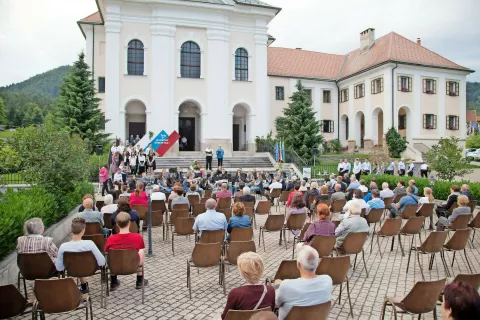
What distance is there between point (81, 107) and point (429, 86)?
3207 cm

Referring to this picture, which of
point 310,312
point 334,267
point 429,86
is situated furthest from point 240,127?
point 310,312

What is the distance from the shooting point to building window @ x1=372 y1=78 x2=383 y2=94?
3540 cm

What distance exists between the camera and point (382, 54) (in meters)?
35.8

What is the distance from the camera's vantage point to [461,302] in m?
2.43

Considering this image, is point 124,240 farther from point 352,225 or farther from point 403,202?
point 403,202

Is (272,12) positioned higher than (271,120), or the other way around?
(272,12)

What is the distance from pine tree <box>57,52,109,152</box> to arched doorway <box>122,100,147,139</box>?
3541mm

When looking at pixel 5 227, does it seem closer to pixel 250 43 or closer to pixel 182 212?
pixel 182 212

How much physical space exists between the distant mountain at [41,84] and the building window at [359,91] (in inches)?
4002

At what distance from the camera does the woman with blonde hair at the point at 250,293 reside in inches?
140

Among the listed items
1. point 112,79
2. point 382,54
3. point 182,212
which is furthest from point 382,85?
point 182,212

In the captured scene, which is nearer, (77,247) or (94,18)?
(77,247)

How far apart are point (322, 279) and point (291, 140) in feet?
87.4

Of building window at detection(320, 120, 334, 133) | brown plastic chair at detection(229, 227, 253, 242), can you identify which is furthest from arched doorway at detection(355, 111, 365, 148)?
brown plastic chair at detection(229, 227, 253, 242)
